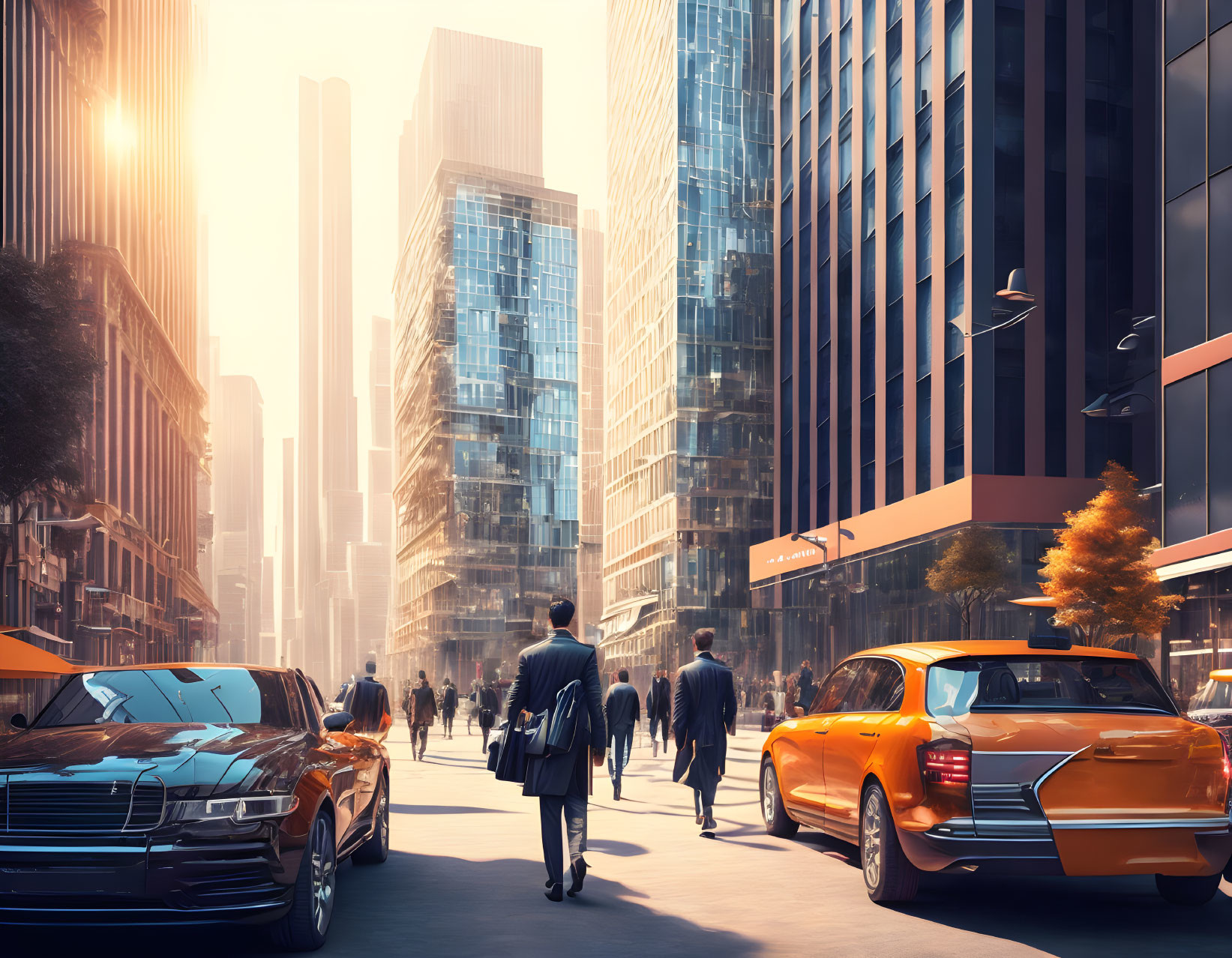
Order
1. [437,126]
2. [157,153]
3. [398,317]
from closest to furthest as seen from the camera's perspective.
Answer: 1. [157,153]
2. [398,317]
3. [437,126]

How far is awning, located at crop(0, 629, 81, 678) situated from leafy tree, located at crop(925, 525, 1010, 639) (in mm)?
21237

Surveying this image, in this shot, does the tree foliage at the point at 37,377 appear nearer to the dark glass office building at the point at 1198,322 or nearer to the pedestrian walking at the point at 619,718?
the pedestrian walking at the point at 619,718

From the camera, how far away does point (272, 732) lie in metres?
7.44

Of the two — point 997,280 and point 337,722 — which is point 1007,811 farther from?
point 997,280

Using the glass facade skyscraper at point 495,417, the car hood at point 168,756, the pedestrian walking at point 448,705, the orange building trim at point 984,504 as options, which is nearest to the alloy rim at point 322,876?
the car hood at point 168,756

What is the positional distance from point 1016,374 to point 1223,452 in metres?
12.2

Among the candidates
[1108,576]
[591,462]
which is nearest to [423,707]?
[1108,576]

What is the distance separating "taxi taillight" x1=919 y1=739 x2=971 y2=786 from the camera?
23.9ft

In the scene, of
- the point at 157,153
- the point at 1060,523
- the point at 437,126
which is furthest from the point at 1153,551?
the point at 437,126

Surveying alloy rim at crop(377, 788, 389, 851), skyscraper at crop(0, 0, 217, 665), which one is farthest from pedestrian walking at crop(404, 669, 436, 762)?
alloy rim at crop(377, 788, 389, 851)

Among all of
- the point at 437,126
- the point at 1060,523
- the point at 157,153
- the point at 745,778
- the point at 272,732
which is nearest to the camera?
the point at 272,732

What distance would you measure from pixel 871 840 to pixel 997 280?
2776 cm

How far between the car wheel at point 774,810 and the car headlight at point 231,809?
5.63m

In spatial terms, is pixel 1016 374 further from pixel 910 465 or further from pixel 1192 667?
pixel 1192 667
